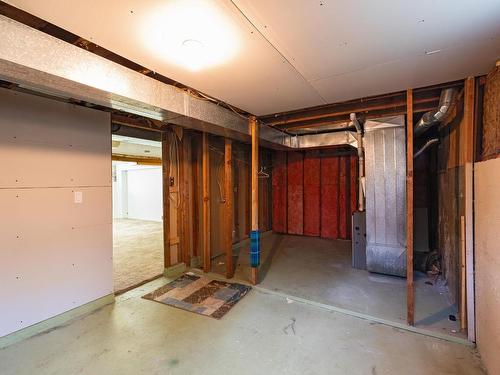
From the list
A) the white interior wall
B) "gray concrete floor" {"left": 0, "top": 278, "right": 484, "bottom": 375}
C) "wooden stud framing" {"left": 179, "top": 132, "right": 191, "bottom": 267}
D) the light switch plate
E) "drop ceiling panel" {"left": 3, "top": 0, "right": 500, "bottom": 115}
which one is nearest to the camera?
"drop ceiling panel" {"left": 3, "top": 0, "right": 500, "bottom": 115}

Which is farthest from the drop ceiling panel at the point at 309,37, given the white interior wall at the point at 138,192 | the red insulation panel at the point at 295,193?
the white interior wall at the point at 138,192

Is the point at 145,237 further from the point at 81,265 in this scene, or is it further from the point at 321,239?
the point at 321,239

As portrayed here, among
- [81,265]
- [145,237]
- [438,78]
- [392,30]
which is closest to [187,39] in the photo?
[392,30]

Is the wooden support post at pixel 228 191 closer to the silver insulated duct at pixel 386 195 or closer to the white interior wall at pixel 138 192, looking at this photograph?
the silver insulated duct at pixel 386 195

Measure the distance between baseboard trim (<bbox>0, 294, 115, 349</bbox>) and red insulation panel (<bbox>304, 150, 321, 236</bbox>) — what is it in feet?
13.8

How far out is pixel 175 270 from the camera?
141 inches

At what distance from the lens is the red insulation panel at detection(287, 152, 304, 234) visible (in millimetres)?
5840

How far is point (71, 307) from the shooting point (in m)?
2.42

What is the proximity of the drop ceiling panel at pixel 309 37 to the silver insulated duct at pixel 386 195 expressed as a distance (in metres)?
1.23

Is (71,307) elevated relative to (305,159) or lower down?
lower down

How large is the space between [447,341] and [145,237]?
5850 millimetres

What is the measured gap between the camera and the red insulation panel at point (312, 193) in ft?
18.6

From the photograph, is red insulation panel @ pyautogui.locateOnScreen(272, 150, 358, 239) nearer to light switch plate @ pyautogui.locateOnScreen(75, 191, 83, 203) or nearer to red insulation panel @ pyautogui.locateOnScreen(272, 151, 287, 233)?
red insulation panel @ pyautogui.locateOnScreen(272, 151, 287, 233)

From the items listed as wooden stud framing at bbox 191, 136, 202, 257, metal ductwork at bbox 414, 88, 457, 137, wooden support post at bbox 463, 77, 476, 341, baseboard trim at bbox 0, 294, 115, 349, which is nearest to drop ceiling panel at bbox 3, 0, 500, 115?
wooden support post at bbox 463, 77, 476, 341
